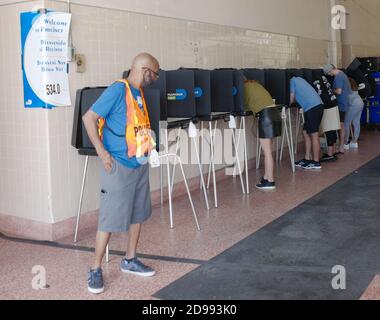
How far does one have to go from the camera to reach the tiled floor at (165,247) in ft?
9.78

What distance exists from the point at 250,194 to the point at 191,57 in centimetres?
155

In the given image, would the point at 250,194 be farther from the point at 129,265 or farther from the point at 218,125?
the point at 129,265

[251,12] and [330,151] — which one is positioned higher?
[251,12]

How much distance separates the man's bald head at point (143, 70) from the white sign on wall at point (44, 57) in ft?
3.62

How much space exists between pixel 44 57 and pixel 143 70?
120 cm

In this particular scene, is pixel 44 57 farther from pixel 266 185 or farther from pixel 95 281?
pixel 266 185

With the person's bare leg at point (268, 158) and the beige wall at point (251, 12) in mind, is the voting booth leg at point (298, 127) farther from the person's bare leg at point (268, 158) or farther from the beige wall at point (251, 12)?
the person's bare leg at point (268, 158)

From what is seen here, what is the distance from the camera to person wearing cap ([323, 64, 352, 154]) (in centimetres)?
759

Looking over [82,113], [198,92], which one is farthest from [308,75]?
[82,113]

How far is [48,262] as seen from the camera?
11.4ft

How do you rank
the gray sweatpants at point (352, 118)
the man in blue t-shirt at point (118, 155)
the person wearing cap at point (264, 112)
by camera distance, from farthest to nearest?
the gray sweatpants at point (352, 118) < the person wearing cap at point (264, 112) < the man in blue t-shirt at point (118, 155)

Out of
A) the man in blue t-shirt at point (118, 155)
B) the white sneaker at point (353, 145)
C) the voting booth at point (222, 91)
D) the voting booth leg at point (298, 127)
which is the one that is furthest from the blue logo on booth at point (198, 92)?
the white sneaker at point (353, 145)

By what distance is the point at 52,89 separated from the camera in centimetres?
387

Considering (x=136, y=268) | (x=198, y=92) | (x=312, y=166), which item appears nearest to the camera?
(x=136, y=268)
